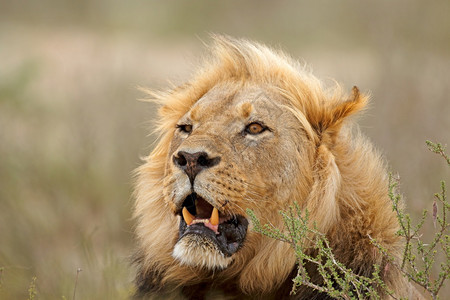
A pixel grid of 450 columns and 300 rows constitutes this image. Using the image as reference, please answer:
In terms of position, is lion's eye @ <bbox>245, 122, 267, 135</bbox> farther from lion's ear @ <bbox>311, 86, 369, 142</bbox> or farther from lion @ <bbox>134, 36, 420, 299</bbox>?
lion's ear @ <bbox>311, 86, 369, 142</bbox>

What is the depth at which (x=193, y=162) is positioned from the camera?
455cm

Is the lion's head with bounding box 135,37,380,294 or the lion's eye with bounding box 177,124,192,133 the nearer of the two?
the lion's head with bounding box 135,37,380,294

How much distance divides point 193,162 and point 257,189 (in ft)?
1.44

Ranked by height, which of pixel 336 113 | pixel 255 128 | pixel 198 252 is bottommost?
pixel 198 252

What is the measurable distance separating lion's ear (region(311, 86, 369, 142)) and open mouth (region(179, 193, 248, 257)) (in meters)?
0.83

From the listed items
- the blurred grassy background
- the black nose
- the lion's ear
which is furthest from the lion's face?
the blurred grassy background

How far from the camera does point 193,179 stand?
4562mm

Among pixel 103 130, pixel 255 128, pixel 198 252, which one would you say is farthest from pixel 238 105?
pixel 103 130

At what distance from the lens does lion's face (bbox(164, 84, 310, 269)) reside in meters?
4.57

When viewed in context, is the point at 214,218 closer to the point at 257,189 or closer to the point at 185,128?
the point at 257,189

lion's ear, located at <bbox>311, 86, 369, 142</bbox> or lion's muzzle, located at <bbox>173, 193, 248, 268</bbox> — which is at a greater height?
lion's ear, located at <bbox>311, 86, 369, 142</bbox>

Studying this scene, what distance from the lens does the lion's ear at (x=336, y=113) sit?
5.05m

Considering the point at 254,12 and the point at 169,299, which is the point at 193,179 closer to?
the point at 169,299

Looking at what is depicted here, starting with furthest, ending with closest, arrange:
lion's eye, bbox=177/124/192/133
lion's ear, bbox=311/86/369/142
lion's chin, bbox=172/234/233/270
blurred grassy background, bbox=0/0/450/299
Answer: blurred grassy background, bbox=0/0/450/299
lion's eye, bbox=177/124/192/133
lion's ear, bbox=311/86/369/142
lion's chin, bbox=172/234/233/270
